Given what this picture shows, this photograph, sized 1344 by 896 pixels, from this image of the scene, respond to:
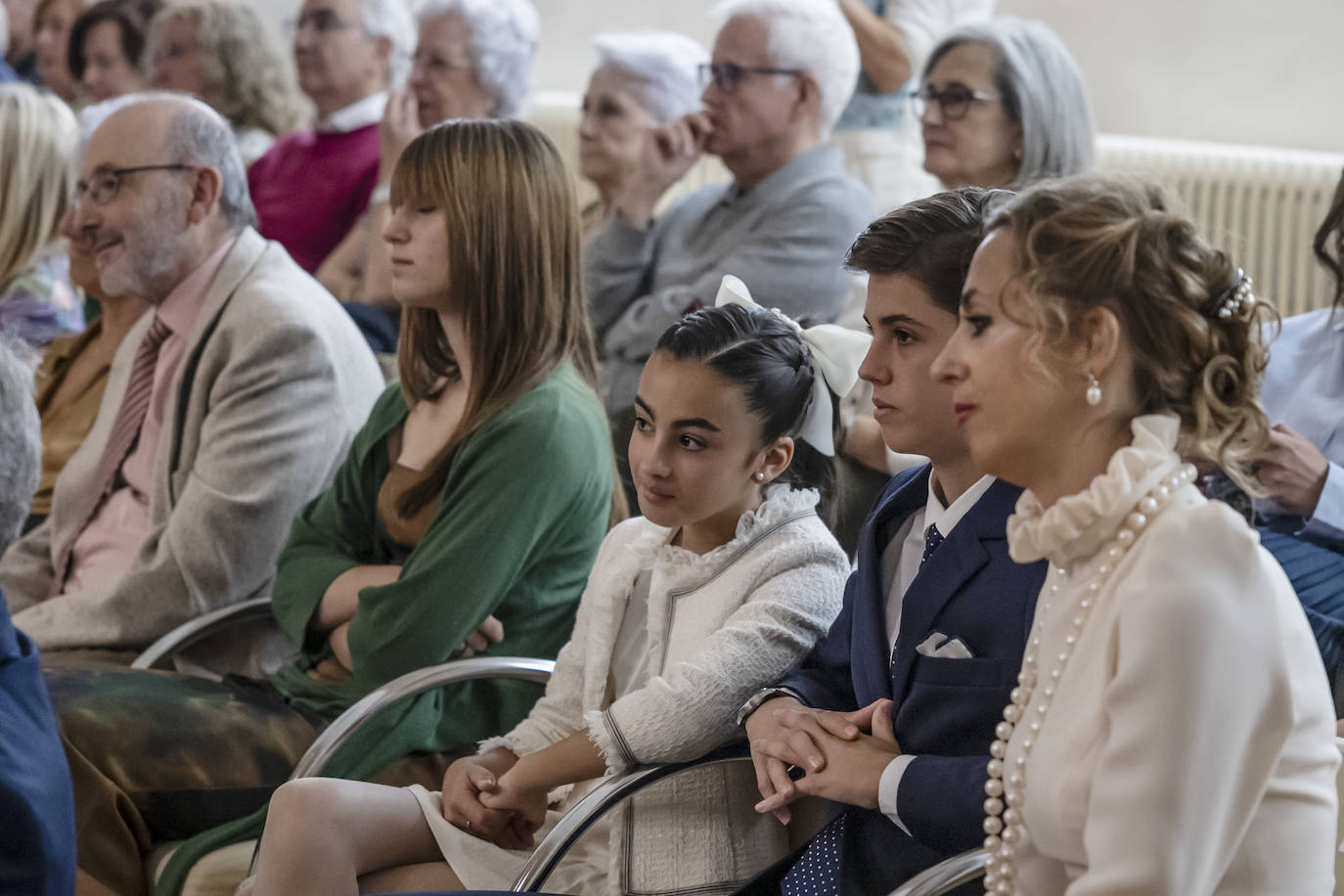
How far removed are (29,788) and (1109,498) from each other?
103 centimetres

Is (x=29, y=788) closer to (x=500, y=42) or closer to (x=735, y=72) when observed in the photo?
(x=735, y=72)

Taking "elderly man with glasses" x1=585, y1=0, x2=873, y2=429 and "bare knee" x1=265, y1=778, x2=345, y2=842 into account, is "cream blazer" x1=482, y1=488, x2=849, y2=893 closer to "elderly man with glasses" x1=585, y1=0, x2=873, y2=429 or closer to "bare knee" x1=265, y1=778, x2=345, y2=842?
"bare knee" x1=265, y1=778, x2=345, y2=842

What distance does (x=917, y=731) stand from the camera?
145 cm

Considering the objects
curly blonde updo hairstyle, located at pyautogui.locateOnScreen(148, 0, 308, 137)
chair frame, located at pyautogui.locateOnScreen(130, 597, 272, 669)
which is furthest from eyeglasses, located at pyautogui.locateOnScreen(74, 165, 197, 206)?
curly blonde updo hairstyle, located at pyautogui.locateOnScreen(148, 0, 308, 137)

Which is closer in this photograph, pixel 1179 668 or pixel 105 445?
pixel 1179 668

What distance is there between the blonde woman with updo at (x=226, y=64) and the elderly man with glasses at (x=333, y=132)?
40 centimetres

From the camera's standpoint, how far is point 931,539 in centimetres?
154

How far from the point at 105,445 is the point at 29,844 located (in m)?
1.53

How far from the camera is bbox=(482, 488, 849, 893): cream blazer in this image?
1.68m

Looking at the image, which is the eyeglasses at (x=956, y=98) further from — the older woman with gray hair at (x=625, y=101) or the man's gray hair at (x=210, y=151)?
the man's gray hair at (x=210, y=151)

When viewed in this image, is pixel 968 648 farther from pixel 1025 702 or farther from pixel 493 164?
pixel 493 164

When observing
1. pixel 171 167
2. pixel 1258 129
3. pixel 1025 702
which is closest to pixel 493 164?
pixel 171 167

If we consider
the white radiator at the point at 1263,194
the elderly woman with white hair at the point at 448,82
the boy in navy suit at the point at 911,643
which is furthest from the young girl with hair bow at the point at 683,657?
the white radiator at the point at 1263,194

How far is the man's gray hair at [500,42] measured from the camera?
4207 millimetres
